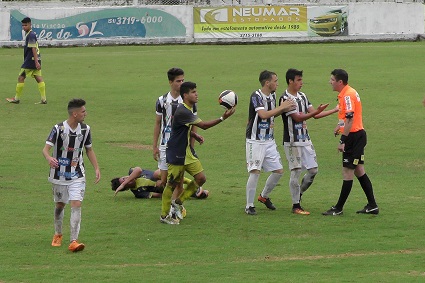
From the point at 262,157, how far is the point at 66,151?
3358mm

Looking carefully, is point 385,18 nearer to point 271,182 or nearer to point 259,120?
point 271,182

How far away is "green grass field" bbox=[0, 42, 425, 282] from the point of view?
11.0 meters

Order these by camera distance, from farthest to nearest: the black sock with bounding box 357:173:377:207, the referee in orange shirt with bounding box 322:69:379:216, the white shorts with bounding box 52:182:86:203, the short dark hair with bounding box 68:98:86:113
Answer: the black sock with bounding box 357:173:377:207 → the referee in orange shirt with bounding box 322:69:379:216 → the white shorts with bounding box 52:182:86:203 → the short dark hair with bounding box 68:98:86:113

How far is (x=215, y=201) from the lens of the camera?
15.3 meters

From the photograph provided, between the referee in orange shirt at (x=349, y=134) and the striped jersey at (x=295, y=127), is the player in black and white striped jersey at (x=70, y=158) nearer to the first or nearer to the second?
the striped jersey at (x=295, y=127)

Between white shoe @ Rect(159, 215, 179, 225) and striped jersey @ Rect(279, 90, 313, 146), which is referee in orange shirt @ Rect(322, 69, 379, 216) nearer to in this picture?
striped jersey @ Rect(279, 90, 313, 146)

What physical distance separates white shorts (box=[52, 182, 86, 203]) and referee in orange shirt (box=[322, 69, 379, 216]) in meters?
3.97

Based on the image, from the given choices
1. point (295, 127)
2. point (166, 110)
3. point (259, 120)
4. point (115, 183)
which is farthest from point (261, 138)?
A: point (115, 183)

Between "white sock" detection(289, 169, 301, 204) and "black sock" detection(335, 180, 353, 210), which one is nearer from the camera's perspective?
"black sock" detection(335, 180, 353, 210)

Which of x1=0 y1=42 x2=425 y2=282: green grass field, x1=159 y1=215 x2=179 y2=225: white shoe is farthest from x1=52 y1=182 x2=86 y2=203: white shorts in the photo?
x1=159 y1=215 x2=179 y2=225: white shoe

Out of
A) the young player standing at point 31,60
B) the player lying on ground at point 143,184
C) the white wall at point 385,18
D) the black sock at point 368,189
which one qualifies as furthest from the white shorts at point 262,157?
the white wall at point 385,18

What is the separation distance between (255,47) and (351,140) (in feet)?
91.0

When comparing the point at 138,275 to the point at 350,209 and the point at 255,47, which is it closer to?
the point at 350,209

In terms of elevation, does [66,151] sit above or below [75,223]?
above
